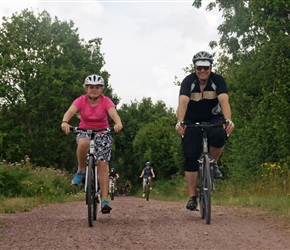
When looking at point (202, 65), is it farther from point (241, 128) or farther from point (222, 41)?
point (222, 41)

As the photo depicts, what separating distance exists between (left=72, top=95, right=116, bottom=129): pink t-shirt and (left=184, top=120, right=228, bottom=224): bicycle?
123 centimetres

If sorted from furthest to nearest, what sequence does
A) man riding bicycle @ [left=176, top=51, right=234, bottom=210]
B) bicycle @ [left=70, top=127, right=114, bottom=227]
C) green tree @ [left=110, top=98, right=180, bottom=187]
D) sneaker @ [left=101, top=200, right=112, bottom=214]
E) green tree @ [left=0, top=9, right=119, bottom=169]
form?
1. green tree @ [left=110, top=98, right=180, bottom=187]
2. green tree @ [left=0, top=9, right=119, bottom=169]
3. sneaker @ [left=101, top=200, right=112, bottom=214]
4. man riding bicycle @ [left=176, top=51, right=234, bottom=210]
5. bicycle @ [left=70, top=127, right=114, bottom=227]

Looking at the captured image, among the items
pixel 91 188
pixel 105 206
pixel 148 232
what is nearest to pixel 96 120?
pixel 91 188

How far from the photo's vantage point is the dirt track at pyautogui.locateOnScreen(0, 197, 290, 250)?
5.89 meters

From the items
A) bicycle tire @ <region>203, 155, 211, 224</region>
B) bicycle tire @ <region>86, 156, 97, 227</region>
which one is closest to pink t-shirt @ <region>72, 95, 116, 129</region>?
bicycle tire @ <region>86, 156, 97, 227</region>

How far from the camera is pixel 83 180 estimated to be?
8.41m

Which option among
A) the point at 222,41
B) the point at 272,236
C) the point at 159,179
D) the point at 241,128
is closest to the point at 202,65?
the point at 272,236

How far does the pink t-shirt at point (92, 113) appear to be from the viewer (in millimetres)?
8273

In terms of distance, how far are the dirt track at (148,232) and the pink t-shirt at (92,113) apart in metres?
1.37

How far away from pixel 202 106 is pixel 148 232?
2182 millimetres

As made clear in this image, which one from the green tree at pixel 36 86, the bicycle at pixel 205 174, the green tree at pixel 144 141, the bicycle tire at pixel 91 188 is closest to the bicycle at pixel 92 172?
the bicycle tire at pixel 91 188

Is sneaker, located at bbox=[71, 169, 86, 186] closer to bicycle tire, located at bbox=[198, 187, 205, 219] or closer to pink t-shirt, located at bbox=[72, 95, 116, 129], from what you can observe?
pink t-shirt, located at bbox=[72, 95, 116, 129]

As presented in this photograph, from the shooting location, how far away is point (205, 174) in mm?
7910

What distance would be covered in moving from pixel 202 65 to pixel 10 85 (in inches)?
1404
